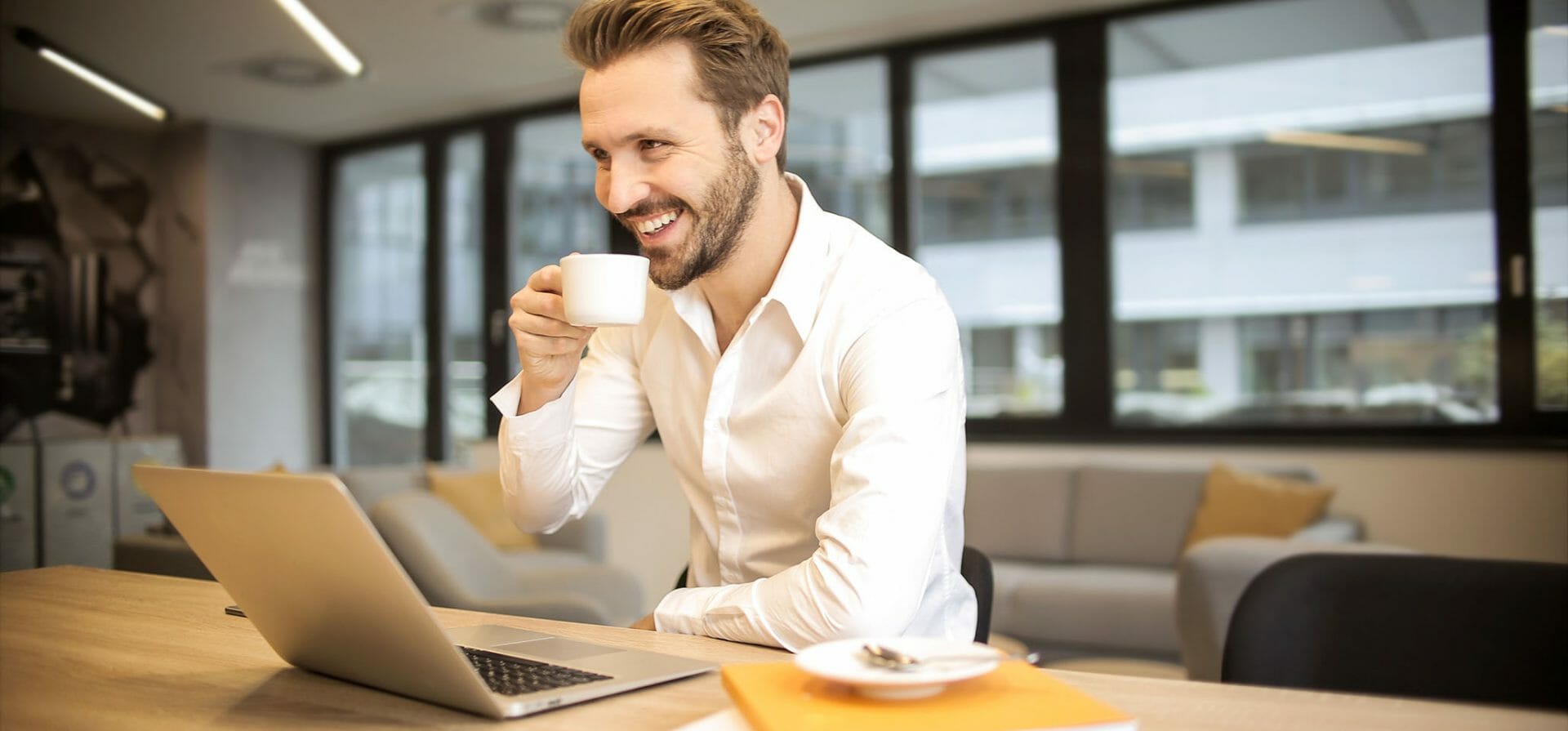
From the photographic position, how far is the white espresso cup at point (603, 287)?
1.12 m

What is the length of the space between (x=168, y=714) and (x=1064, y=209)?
176 inches

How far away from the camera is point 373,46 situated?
5281 mm

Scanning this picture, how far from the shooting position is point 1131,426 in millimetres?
4766

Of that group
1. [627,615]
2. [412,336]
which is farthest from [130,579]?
[412,336]

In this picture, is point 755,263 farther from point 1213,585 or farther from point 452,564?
point 1213,585

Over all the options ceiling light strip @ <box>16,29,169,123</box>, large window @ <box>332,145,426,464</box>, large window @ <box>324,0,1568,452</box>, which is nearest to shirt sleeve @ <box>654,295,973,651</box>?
ceiling light strip @ <box>16,29,169,123</box>

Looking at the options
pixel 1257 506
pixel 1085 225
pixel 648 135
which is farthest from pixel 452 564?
pixel 1085 225

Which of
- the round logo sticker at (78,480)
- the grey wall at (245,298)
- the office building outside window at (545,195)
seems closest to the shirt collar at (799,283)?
the round logo sticker at (78,480)

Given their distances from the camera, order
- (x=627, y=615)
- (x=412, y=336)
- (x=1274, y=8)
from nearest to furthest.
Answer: (x=627, y=615)
(x=1274, y=8)
(x=412, y=336)

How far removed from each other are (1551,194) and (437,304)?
18.2 ft

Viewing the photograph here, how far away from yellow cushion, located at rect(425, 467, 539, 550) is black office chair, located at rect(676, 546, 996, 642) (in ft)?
11.3

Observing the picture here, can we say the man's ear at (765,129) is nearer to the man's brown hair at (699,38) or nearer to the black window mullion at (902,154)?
the man's brown hair at (699,38)

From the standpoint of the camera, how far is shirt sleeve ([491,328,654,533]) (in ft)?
4.69

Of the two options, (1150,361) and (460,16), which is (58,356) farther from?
(1150,361)
